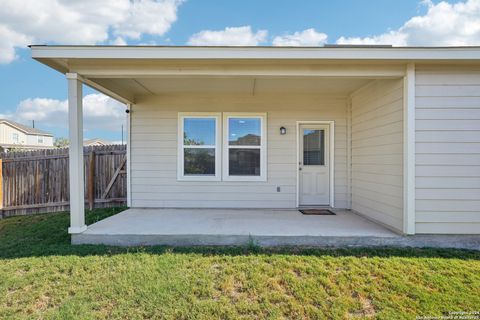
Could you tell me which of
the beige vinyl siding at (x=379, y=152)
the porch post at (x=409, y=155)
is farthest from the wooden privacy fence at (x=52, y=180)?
the porch post at (x=409, y=155)

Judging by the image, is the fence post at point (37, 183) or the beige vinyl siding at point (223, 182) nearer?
the beige vinyl siding at point (223, 182)

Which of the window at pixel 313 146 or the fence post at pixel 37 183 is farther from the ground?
the window at pixel 313 146

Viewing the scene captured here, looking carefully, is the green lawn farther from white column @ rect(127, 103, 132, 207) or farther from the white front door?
the white front door

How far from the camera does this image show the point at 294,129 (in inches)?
216

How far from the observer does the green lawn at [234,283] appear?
221 centimetres

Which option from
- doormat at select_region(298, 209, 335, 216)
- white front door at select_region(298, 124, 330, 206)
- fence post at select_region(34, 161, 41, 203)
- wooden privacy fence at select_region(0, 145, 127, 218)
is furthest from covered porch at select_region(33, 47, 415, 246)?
fence post at select_region(34, 161, 41, 203)

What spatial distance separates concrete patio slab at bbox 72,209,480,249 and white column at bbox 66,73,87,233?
0.82 feet

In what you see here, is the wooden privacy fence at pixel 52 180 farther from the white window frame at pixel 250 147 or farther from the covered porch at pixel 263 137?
the white window frame at pixel 250 147

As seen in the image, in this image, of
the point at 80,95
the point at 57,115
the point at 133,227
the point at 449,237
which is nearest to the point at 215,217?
the point at 133,227

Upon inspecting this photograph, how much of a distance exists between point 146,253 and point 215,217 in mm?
1600

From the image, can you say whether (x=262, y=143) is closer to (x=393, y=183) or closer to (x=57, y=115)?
(x=393, y=183)

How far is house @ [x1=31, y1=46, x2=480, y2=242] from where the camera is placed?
352 cm

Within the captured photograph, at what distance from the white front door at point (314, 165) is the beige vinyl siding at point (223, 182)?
22 centimetres

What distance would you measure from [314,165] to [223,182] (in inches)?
84.5
